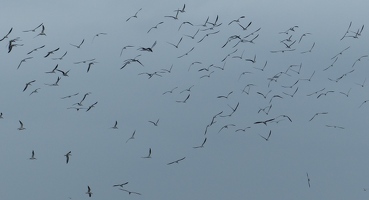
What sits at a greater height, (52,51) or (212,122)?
(52,51)

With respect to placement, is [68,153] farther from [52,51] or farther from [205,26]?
[205,26]

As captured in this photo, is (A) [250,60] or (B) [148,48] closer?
(B) [148,48]

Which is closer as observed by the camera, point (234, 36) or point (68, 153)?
point (234, 36)

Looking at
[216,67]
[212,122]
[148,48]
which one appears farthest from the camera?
[212,122]

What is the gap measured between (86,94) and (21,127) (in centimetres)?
901

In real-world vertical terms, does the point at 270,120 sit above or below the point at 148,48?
below

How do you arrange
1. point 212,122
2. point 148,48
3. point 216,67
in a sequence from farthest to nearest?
1. point 212,122
2. point 216,67
3. point 148,48

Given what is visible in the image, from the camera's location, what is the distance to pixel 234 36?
7506 cm

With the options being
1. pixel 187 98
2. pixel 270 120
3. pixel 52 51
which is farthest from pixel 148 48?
pixel 187 98

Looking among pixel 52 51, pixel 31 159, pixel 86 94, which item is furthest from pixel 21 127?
pixel 52 51

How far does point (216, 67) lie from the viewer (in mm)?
77812

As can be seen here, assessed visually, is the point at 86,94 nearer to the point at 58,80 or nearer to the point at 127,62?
the point at 58,80

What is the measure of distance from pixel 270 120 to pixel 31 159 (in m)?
20.7

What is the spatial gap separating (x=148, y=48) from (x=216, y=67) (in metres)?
8.35
